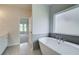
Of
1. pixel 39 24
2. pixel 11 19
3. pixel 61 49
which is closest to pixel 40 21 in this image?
pixel 39 24

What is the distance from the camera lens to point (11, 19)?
3996 millimetres

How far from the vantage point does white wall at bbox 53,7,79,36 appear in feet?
8.69

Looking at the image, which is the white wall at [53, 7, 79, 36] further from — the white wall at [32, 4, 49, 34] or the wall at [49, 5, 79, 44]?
the white wall at [32, 4, 49, 34]

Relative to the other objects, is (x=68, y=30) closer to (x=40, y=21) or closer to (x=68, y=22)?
(x=68, y=22)

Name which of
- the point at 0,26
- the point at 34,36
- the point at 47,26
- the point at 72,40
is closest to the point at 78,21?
the point at 72,40

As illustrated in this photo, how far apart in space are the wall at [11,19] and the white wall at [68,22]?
103cm

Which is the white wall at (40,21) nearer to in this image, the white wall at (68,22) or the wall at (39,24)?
the wall at (39,24)

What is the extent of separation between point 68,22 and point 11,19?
7.36 ft

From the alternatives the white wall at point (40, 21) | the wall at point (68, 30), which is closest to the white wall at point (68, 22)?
the wall at point (68, 30)

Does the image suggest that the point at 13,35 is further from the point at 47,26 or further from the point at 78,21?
the point at 78,21

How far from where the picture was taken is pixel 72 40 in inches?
108

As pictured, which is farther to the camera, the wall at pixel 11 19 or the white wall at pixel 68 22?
the wall at pixel 11 19

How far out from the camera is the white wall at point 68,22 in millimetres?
2650

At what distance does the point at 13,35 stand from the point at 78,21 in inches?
121
